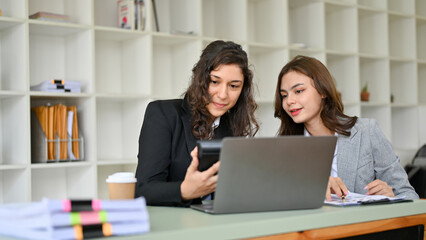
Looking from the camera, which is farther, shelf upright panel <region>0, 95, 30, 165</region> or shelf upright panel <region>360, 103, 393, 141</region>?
shelf upright panel <region>360, 103, 393, 141</region>

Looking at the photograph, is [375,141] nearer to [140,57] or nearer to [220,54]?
[220,54]

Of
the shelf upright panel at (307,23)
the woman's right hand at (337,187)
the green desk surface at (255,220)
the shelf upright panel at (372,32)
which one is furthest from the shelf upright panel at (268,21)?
the green desk surface at (255,220)

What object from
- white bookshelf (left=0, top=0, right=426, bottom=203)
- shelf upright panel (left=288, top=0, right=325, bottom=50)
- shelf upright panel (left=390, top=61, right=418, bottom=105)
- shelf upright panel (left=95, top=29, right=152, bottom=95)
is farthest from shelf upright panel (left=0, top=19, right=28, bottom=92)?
shelf upright panel (left=390, top=61, right=418, bottom=105)

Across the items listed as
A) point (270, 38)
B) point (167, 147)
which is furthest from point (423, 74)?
point (167, 147)

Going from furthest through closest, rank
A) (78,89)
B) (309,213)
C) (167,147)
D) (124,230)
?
(78,89) → (167,147) → (309,213) → (124,230)

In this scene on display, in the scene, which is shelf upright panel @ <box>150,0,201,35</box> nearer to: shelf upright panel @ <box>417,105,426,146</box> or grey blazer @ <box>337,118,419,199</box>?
grey blazer @ <box>337,118,419,199</box>

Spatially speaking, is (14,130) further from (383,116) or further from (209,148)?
(383,116)

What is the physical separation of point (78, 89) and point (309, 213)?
200 cm

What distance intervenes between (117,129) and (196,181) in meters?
2.11

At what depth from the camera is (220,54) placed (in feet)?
6.40

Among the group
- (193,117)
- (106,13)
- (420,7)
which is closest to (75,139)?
(106,13)

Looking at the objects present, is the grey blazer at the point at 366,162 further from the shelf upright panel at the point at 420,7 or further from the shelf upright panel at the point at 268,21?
the shelf upright panel at the point at 420,7

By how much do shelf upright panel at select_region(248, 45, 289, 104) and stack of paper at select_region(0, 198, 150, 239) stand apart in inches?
108

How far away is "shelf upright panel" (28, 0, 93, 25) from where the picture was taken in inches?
121
